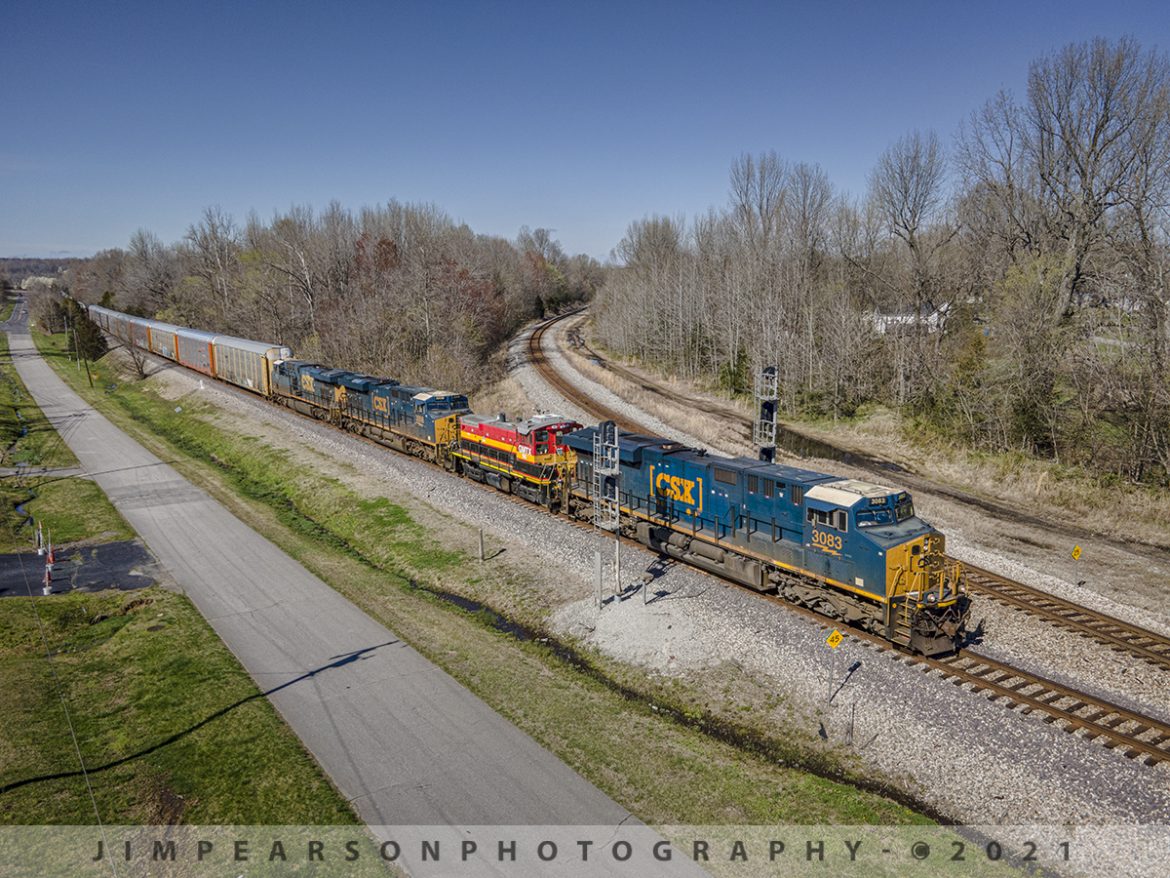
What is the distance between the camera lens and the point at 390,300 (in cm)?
6028

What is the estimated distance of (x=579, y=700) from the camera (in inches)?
599

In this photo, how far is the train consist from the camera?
1565 centimetres

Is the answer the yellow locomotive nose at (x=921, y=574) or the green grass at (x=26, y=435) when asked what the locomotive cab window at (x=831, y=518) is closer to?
the yellow locomotive nose at (x=921, y=574)

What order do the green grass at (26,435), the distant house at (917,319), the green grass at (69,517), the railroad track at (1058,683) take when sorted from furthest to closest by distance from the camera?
the distant house at (917,319) < the green grass at (26,435) < the green grass at (69,517) < the railroad track at (1058,683)

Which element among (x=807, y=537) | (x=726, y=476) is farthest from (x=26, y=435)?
(x=807, y=537)

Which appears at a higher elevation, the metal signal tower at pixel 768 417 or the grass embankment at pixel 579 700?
the metal signal tower at pixel 768 417

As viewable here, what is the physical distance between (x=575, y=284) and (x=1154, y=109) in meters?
142

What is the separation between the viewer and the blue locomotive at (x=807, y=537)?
15570 millimetres

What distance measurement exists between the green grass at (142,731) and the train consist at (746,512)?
38.5ft

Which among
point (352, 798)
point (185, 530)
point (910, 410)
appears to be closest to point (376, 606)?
point (352, 798)

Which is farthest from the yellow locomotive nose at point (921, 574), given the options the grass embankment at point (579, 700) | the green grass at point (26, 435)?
the green grass at point (26, 435)

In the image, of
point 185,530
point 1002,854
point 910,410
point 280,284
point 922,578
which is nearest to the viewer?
point 1002,854

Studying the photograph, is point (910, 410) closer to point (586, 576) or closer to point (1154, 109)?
point (1154, 109)

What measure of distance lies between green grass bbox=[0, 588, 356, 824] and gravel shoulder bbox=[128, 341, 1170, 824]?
26.2ft
